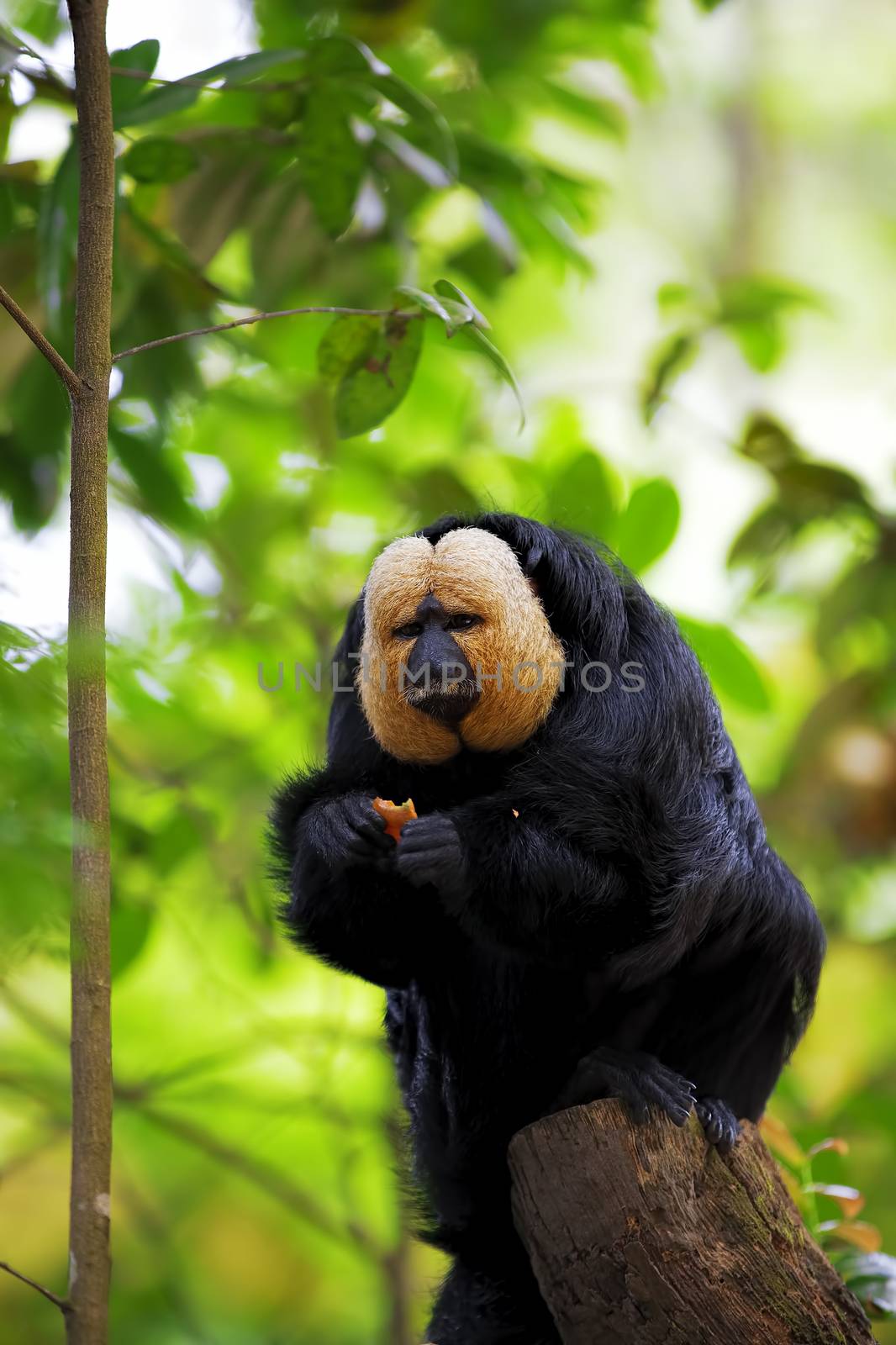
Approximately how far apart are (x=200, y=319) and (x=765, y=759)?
2555mm

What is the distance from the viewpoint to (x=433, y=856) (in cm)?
179

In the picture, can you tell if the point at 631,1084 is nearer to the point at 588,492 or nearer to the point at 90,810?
the point at 90,810

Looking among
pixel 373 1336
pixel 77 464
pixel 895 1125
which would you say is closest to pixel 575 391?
pixel 895 1125

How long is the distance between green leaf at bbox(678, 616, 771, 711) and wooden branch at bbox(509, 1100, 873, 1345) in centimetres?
112

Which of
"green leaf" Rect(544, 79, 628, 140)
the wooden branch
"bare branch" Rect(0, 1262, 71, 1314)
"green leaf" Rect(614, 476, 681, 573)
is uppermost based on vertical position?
"green leaf" Rect(544, 79, 628, 140)

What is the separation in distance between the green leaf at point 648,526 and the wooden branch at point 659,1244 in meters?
1.33

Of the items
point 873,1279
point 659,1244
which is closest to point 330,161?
point 659,1244

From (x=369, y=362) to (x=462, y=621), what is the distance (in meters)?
0.50

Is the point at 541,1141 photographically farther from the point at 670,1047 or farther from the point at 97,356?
the point at 97,356

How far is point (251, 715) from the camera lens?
3854 mm

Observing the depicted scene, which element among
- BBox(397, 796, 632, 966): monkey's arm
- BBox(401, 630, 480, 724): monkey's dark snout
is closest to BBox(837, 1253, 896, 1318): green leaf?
BBox(397, 796, 632, 966): monkey's arm

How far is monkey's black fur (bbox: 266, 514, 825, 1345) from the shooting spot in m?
1.87

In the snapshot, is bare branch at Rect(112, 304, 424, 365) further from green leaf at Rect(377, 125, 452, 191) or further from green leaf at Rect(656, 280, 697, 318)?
green leaf at Rect(656, 280, 697, 318)

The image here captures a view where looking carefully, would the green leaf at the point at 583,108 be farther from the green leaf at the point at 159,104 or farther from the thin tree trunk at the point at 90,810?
the thin tree trunk at the point at 90,810
